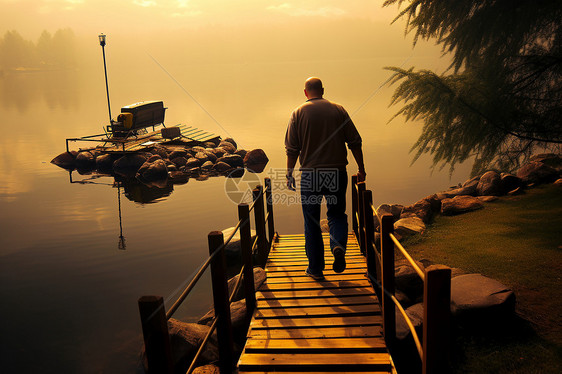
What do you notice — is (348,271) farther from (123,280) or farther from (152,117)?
(152,117)

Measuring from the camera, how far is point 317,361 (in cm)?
405

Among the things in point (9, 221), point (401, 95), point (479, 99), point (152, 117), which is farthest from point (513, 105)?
point (152, 117)

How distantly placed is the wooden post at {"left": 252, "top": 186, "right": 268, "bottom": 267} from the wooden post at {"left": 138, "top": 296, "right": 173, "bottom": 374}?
3.89 meters

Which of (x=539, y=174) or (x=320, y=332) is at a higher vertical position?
(x=539, y=174)

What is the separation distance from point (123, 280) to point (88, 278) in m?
0.97

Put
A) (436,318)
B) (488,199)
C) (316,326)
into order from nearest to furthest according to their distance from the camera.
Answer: (436,318) → (316,326) → (488,199)

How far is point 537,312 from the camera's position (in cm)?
531

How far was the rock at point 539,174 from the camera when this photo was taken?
11008 mm

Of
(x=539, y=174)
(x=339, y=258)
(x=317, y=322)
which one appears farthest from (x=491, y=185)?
(x=317, y=322)

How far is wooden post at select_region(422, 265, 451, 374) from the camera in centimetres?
283

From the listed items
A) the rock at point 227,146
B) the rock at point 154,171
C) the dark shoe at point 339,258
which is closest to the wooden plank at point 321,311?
the dark shoe at point 339,258

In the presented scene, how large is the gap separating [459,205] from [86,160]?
76.8 feet

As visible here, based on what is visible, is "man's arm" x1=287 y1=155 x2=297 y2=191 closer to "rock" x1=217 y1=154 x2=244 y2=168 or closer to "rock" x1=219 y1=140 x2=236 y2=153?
"rock" x1=217 y1=154 x2=244 y2=168

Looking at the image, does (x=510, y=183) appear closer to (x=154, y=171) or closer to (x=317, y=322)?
(x=317, y=322)
